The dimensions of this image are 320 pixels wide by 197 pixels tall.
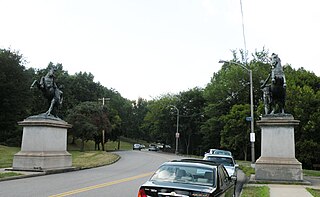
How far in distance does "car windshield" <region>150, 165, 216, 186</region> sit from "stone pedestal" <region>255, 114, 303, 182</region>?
1068 cm

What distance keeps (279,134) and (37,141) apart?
12687 mm

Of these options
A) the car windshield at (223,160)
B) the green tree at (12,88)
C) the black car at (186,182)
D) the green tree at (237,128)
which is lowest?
the car windshield at (223,160)

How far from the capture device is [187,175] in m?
7.06

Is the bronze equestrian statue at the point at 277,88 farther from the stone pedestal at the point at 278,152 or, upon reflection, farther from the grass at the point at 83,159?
the grass at the point at 83,159

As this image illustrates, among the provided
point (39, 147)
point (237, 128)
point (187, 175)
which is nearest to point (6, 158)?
point (39, 147)

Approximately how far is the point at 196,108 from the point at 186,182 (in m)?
59.8

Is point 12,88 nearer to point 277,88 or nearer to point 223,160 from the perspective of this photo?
point 223,160

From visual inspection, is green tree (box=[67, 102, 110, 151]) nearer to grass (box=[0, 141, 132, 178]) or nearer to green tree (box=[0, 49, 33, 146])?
green tree (box=[0, 49, 33, 146])

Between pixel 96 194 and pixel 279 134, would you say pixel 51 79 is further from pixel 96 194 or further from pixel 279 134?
pixel 279 134

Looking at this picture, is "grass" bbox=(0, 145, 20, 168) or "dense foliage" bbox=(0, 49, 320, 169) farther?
"dense foliage" bbox=(0, 49, 320, 169)

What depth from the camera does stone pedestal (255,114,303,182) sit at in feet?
54.4

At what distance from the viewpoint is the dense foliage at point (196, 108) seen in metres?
33.9

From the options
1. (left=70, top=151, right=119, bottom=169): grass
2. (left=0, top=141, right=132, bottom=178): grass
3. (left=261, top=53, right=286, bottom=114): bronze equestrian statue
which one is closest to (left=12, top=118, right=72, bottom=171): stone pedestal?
(left=0, top=141, right=132, bottom=178): grass

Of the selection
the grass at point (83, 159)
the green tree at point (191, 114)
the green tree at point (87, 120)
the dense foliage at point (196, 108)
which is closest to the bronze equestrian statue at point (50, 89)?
the grass at point (83, 159)
